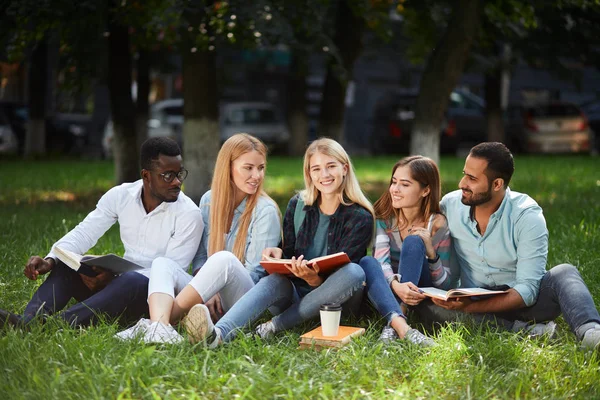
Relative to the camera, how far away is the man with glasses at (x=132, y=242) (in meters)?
5.04

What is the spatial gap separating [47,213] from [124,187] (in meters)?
4.98

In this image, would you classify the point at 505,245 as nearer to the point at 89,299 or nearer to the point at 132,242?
the point at 132,242

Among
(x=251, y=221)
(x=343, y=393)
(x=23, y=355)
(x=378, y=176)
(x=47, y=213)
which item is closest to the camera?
(x=343, y=393)

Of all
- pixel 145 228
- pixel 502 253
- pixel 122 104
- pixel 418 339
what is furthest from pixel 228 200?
pixel 122 104

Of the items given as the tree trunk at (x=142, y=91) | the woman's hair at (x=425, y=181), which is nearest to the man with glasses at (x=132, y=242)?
the woman's hair at (x=425, y=181)

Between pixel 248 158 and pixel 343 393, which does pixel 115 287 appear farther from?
pixel 343 393

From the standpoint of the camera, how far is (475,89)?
32.7 m

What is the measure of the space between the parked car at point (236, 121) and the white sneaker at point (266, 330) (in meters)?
19.3

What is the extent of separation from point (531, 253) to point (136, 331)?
2.16 m

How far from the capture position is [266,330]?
198 inches

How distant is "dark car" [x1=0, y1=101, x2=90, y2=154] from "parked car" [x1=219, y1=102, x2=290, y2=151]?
14.9 feet

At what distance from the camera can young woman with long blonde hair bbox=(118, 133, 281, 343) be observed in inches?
196

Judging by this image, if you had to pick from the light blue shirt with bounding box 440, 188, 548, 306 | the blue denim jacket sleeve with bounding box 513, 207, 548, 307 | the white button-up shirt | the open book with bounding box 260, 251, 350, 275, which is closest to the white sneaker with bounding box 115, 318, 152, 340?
the white button-up shirt

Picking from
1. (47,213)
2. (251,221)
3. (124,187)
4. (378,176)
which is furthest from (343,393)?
(378,176)
